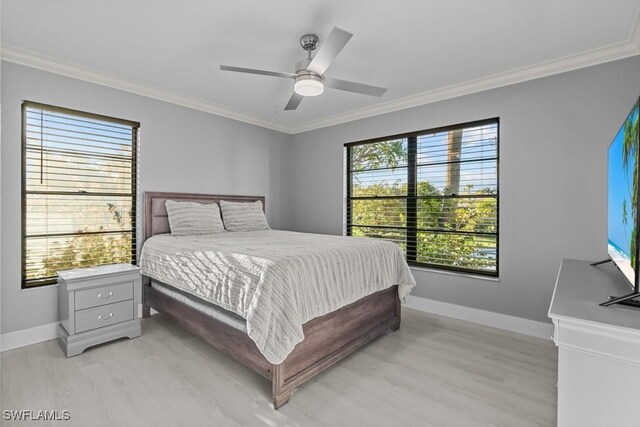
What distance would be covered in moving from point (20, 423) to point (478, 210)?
3.95 meters

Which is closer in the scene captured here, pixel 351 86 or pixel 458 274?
pixel 351 86

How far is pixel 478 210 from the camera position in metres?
3.34

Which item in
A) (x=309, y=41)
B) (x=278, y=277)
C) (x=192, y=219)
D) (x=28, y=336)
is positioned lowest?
(x=28, y=336)

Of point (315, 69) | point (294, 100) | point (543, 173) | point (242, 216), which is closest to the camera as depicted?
point (315, 69)

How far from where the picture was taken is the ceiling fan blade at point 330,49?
1813 mm

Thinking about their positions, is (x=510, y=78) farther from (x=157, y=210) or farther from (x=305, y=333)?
(x=157, y=210)

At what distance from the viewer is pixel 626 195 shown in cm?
129

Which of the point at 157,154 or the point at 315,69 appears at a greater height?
the point at 315,69

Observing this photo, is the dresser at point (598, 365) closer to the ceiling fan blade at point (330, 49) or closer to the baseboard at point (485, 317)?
the ceiling fan blade at point (330, 49)

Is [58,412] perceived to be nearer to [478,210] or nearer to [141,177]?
[141,177]

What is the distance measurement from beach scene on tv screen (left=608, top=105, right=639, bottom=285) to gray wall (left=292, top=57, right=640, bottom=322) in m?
1.29

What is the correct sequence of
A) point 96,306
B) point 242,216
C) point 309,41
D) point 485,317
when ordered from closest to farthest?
point 309,41 → point 96,306 → point 485,317 → point 242,216

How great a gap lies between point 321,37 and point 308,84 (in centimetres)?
42

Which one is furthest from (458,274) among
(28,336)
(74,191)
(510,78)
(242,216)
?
(28,336)
